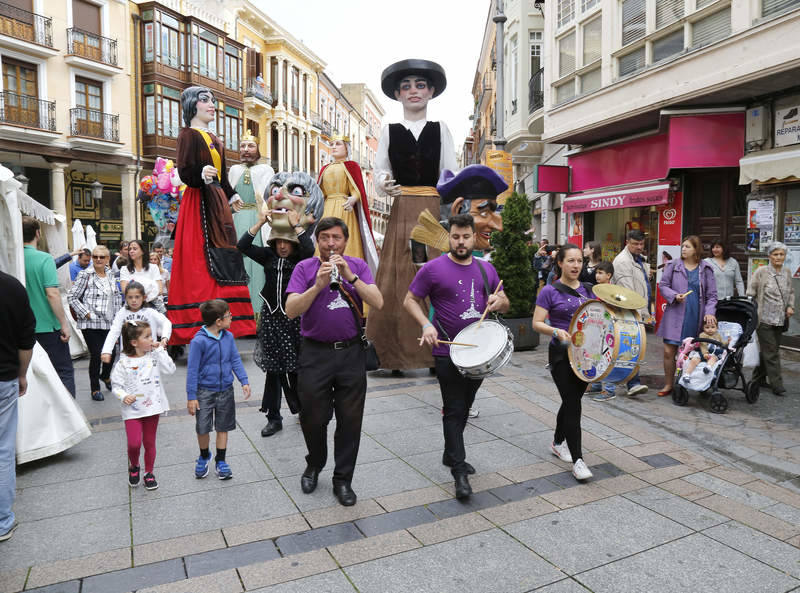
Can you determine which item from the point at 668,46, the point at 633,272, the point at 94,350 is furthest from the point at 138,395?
the point at 668,46

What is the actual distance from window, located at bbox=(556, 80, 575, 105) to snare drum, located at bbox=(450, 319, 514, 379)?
451 inches

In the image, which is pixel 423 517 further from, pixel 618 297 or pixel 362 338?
pixel 618 297

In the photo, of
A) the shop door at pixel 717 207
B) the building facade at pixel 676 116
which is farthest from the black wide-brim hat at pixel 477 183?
the shop door at pixel 717 207

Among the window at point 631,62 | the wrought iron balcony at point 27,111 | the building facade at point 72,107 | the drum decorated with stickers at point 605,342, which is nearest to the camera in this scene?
the drum decorated with stickers at point 605,342

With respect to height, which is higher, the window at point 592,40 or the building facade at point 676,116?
the window at point 592,40

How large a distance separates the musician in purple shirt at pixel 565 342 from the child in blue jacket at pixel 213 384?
2.17 m

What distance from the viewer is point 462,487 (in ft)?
12.6

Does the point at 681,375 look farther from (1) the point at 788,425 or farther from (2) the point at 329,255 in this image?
(2) the point at 329,255

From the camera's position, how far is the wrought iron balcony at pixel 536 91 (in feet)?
55.0

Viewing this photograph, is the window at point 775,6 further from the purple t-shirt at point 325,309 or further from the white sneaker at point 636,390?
the purple t-shirt at point 325,309

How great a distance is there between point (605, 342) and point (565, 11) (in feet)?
41.6

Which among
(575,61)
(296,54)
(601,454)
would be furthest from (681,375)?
(296,54)

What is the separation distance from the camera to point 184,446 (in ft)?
15.6

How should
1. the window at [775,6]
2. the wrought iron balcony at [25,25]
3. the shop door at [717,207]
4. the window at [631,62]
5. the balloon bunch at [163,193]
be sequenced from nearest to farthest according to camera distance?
the window at [775,6] → the balloon bunch at [163,193] → the shop door at [717,207] → the window at [631,62] → the wrought iron balcony at [25,25]
